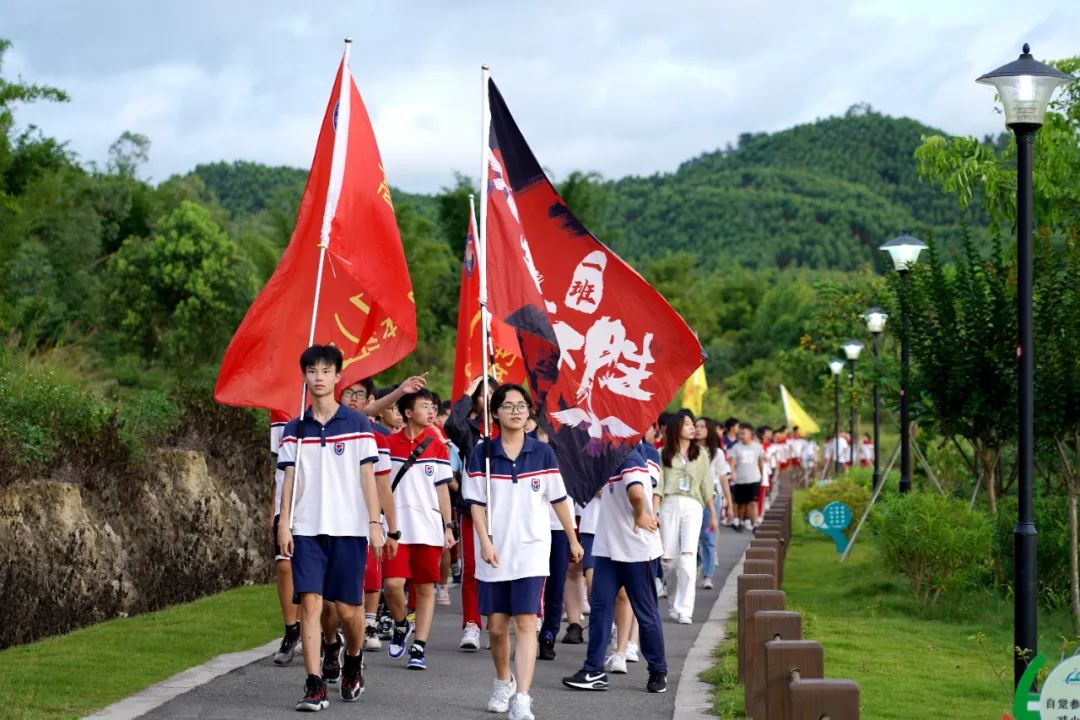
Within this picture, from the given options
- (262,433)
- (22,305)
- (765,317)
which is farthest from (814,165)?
(262,433)

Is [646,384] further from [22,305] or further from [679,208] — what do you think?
[679,208]

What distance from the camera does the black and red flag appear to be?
9789 millimetres

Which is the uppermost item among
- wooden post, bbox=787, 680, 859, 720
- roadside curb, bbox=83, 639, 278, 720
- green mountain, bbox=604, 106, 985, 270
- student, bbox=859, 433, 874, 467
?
green mountain, bbox=604, 106, 985, 270

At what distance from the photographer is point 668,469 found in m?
14.4

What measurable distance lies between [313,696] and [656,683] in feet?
7.36

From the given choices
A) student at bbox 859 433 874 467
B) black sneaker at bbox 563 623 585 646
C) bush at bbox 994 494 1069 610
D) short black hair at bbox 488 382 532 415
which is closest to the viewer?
short black hair at bbox 488 382 532 415

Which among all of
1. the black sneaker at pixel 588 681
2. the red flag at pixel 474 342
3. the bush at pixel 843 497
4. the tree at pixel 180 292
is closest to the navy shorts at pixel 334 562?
the black sneaker at pixel 588 681

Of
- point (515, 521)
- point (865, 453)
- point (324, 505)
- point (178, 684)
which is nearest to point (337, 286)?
point (324, 505)

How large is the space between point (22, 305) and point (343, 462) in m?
25.4

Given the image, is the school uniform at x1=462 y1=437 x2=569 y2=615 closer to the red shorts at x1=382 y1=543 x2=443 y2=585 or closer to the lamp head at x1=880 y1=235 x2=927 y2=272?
the red shorts at x1=382 y1=543 x2=443 y2=585

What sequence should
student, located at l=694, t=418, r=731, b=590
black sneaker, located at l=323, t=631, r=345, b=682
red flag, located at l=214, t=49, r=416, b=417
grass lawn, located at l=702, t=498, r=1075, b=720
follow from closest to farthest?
1. black sneaker, located at l=323, t=631, r=345, b=682
2. grass lawn, located at l=702, t=498, r=1075, b=720
3. red flag, located at l=214, t=49, r=416, b=417
4. student, located at l=694, t=418, r=731, b=590

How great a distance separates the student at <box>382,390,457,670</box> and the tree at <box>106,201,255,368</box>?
3365 cm

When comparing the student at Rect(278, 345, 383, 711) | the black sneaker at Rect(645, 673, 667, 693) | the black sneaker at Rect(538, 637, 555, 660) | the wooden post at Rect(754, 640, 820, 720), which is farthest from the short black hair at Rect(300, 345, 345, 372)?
the black sneaker at Rect(538, 637, 555, 660)

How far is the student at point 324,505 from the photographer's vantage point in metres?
8.76
